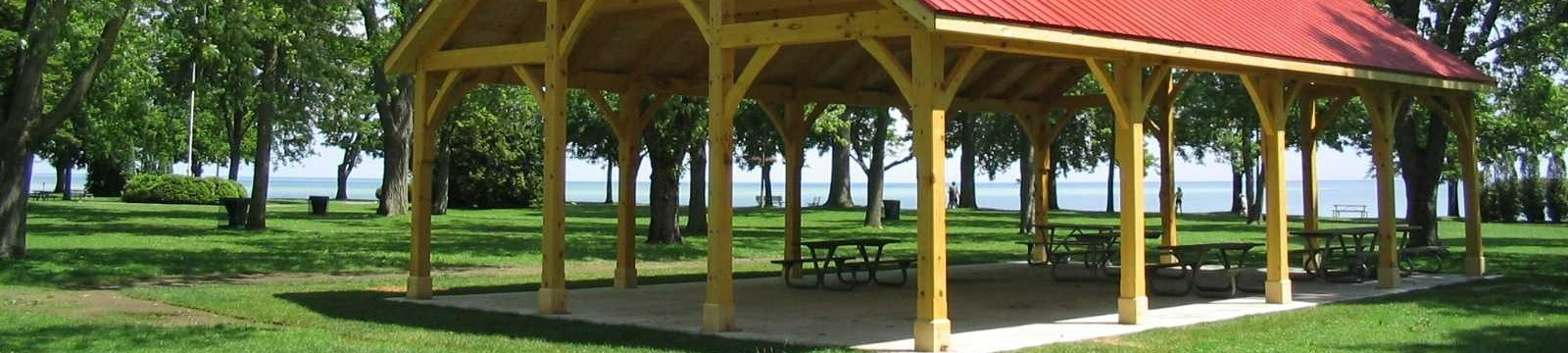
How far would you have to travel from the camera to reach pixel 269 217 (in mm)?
34844

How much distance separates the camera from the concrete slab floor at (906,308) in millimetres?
11164

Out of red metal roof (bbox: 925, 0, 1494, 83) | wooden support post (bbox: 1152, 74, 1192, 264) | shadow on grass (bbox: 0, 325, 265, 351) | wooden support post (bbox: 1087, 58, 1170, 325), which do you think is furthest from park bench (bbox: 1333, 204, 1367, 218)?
shadow on grass (bbox: 0, 325, 265, 351)

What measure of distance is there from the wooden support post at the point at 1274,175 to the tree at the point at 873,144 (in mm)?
3527

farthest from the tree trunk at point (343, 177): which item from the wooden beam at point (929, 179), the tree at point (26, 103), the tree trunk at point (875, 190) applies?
the wooden beam at point (929, 179)

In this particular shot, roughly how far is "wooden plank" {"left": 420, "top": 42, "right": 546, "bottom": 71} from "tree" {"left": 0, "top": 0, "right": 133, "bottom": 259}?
6067mm

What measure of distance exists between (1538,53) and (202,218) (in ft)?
91.4

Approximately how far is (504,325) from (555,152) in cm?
171

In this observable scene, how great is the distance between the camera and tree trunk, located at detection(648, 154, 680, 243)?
25.2 metres

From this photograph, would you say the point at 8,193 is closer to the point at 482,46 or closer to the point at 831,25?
the point at 482,46

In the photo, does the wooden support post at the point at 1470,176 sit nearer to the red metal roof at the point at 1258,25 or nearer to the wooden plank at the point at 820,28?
the red metal roof at the point at 1258,25

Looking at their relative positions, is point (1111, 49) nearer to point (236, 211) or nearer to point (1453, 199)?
point (236, 211)

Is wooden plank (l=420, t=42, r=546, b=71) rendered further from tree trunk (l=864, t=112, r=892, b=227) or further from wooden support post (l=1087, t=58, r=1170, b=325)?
tree trunk (l=864, t=112, r=892, b=227)

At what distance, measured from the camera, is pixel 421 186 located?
14.2 metres

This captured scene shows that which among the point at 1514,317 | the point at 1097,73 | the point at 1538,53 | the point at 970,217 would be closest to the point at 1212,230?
the point at 970,217
